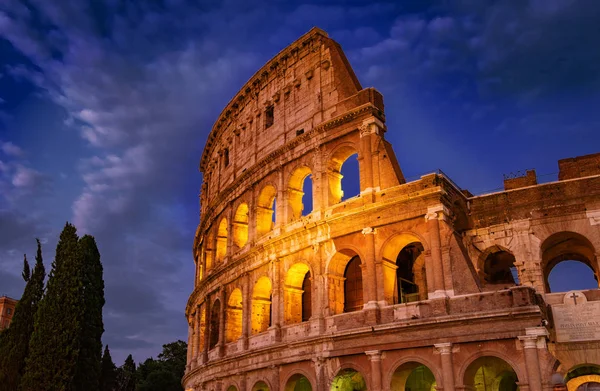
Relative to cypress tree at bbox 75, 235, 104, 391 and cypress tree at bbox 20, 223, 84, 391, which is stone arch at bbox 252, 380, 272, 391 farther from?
cypress tree at bbox 20, 223, 84, 391

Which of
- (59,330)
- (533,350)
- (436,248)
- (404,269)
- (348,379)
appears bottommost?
(348,379)

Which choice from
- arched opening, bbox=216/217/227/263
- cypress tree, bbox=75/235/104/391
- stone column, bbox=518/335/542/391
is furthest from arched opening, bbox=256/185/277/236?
stone column, bbox=518/335/542/391

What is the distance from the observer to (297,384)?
2261cm

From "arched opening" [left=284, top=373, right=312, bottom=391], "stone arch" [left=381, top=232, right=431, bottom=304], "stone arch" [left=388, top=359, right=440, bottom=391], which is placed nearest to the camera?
"stone arch" [left=388, top=359, right=440, bottom=391]

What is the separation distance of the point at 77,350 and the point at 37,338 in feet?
→ 5.08

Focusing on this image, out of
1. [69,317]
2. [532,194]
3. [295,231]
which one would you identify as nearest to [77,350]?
[69,317]

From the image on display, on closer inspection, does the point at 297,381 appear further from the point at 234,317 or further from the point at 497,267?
the point at 497,267

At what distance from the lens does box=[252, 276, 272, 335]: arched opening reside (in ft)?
77.6

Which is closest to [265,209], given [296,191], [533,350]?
[296,191]

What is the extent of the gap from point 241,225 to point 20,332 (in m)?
10.4

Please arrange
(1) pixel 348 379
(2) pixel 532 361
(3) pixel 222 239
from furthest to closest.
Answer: (3) pixel 222 239
(1) pixel 348 379
(2) pixel 532 361

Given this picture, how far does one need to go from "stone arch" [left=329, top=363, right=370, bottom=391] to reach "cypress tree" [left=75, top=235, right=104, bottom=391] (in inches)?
370

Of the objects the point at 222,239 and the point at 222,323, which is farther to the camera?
the point at 222,239

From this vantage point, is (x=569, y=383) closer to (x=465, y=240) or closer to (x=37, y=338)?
(x=465, y=240)
